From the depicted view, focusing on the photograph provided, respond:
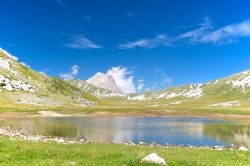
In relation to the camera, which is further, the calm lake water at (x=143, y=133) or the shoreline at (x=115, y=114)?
the shoreline at (x=115, y=114)

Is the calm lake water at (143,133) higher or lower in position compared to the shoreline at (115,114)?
lower

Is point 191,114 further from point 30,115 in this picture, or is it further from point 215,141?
point 215,141

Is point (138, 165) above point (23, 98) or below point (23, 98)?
below

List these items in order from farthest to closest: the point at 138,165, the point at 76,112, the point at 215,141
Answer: the point at 76,112 < the point at 215,141 < the point at 138,165

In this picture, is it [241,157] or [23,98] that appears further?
[23,98]

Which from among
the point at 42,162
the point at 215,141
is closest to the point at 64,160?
the point at 42,162

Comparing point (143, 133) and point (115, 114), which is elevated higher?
point (115, 114)

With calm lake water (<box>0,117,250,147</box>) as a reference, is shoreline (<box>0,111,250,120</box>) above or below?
above

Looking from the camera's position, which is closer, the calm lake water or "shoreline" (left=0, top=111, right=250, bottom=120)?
the calm lake water

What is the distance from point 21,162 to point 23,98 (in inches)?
6432

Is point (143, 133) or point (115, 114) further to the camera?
point (115, 114)

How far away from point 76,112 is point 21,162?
130 meters

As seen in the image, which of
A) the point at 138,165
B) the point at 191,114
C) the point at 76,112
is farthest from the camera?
the point at 191,114

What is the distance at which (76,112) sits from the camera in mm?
157375
